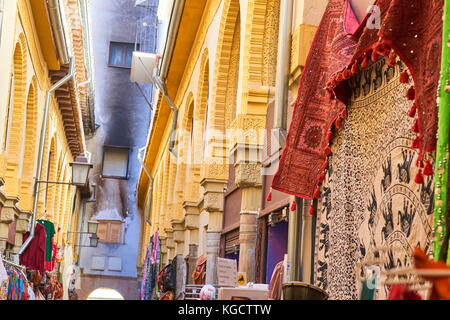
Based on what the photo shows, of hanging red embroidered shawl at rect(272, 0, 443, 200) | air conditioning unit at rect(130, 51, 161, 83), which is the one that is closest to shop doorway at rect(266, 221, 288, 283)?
hanging red embroidered shawl at rect(272, 0, 443, 200)

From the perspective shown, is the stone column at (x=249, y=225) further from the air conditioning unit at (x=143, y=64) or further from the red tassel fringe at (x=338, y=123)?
the air conditioning unit at (x=143, y=64)

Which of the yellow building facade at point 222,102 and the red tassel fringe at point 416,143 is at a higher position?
the yellow building facade at point 222,102

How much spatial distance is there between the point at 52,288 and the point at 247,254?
11.8m

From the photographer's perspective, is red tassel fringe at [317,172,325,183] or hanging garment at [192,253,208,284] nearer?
red tassel fringe at [317,172,325,183]

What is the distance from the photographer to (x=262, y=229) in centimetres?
782

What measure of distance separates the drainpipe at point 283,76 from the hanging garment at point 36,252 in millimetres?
9247

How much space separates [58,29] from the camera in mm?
13133

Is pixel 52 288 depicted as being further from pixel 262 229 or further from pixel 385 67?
pixel 385 67

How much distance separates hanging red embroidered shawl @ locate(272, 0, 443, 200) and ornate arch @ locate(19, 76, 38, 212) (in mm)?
9884

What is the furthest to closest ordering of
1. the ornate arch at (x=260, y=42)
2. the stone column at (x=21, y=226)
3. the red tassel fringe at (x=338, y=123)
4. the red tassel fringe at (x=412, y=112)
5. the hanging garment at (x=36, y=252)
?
the hanging garment at (x=36, y=252), the stone column at (x=21, y=226), the ornate arch at (x=260, y=42), the red tassel fringe at (x=338, y=123), the red tassel fringe at (x=412, y=112)

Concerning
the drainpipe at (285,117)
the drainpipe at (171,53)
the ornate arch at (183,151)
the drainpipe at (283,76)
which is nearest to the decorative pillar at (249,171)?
the drainpipe at (285,117)

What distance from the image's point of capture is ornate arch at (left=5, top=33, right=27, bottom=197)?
12211 millimetres

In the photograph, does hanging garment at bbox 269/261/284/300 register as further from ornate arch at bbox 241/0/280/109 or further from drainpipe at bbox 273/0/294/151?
ornate arch at bbox 241/0/280/109

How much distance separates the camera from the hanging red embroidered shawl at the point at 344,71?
10.6 ft
